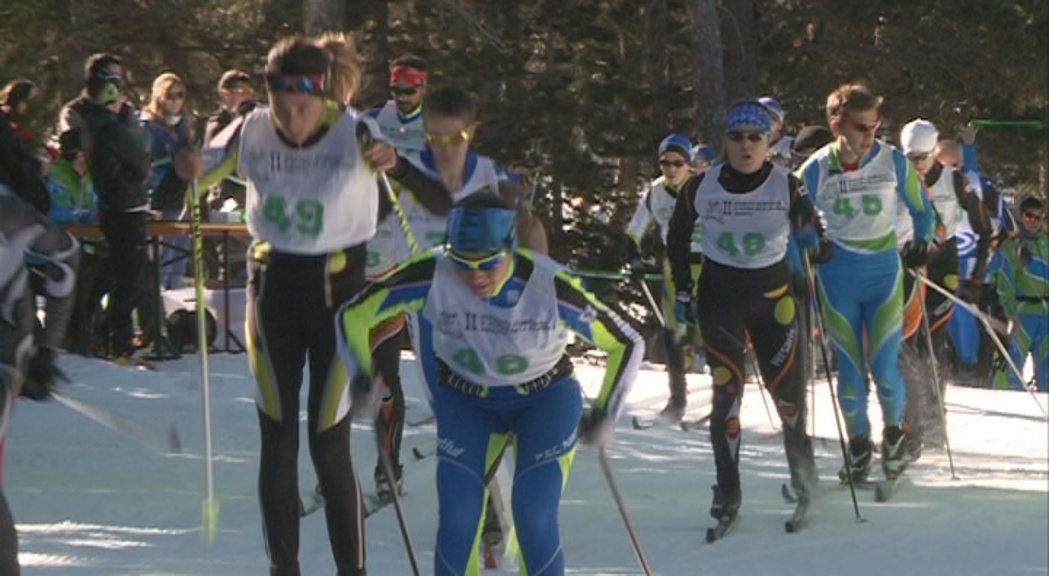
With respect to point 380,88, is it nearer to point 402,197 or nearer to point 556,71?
point 556,71

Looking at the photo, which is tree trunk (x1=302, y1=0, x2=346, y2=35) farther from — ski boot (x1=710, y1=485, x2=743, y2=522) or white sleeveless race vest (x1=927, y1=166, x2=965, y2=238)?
ski boot (x1=710, y1=485, x2=743, y2=522)

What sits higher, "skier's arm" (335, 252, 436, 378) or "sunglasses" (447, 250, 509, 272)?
"sunglasses" (447, 250, 509, 272)

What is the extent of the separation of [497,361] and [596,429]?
397mm

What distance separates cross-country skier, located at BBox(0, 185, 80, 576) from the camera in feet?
20.9

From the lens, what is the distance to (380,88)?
21.7 meters

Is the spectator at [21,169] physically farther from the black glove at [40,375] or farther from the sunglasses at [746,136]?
the sunglasses at [746,136]

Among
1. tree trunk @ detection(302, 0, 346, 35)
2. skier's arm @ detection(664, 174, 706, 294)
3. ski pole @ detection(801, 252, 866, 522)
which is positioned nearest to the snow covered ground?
ski pole @ detection(801, 252, 866, 522)

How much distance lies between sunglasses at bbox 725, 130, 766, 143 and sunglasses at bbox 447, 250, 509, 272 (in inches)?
129

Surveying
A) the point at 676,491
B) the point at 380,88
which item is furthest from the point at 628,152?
the point at 676,491

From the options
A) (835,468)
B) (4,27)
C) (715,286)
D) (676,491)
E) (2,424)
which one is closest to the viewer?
(2,424)

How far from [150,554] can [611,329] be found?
3.33 metres

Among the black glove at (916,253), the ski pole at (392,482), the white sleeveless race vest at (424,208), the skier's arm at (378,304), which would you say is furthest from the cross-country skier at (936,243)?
the skier's arm at (378,304)

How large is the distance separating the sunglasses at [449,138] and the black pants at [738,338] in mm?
1791

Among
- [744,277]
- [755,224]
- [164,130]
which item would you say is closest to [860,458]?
[744,277]
